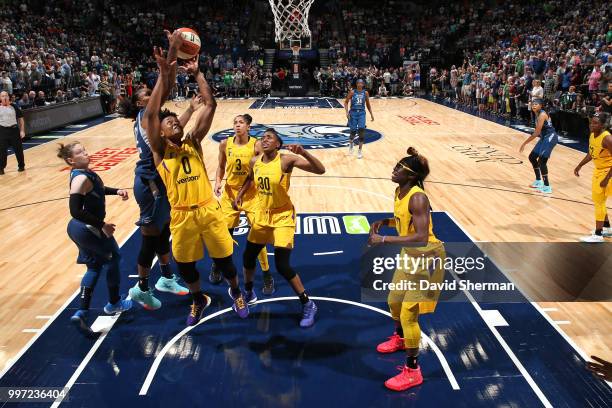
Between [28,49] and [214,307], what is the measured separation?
2046 centimetres

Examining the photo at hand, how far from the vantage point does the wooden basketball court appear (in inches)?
207

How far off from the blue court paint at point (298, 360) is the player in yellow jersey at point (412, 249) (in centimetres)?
26

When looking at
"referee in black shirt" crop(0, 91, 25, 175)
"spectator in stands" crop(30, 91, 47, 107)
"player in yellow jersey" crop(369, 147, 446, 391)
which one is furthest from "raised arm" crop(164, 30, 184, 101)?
"spectator in stands" crop(30, 91, 47, 107)

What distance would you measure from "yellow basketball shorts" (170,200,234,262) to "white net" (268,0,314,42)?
21.6m

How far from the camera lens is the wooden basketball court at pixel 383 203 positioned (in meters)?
5.25

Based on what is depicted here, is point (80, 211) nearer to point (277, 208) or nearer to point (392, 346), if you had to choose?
point (277, 208)

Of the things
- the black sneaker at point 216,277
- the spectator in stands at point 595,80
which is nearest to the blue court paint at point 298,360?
the black sneaker at point 216,277

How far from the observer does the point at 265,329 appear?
4785 mm

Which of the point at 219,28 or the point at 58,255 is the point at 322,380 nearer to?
the point at 58,255

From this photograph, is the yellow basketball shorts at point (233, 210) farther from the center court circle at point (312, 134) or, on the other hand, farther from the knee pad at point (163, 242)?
the center court circle at point (312, 134)

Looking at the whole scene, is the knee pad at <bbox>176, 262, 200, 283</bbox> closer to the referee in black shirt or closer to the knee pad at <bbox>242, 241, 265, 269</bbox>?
Answer: the knee pad at <bbox>242, 241, 265, 269</bbox>

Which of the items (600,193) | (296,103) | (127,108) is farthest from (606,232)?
(296,103)

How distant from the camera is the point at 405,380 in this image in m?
3.91

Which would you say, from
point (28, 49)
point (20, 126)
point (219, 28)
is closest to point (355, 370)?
point (20, 126)
